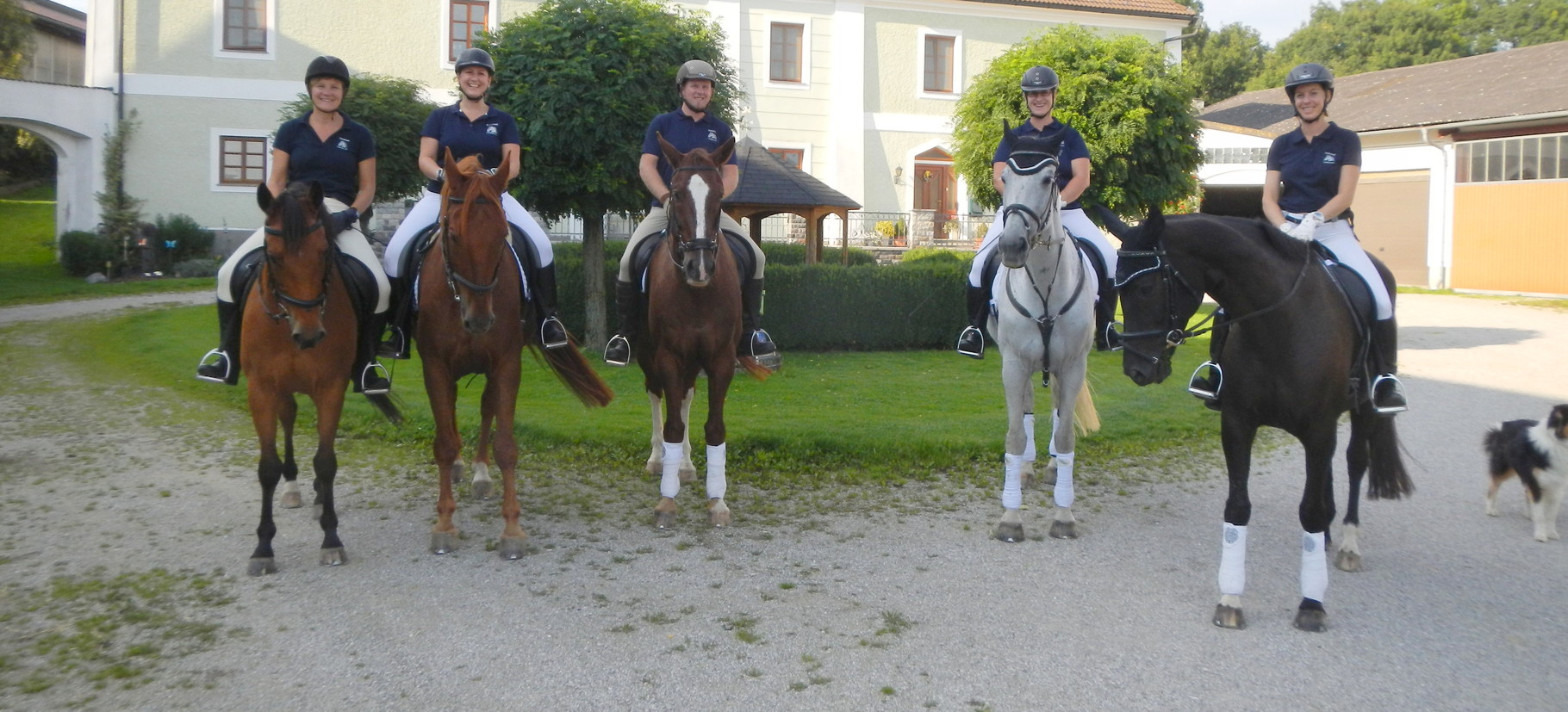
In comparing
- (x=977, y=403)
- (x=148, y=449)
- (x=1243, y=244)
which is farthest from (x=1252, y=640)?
(x=148, y=449)

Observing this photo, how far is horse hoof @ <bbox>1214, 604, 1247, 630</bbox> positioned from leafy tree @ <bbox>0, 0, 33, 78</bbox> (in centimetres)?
3304

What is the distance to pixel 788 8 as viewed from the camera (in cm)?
3534

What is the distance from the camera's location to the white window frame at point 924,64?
36.3 metres

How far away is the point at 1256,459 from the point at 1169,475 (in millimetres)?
1163

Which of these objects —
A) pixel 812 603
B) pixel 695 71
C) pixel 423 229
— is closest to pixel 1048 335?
pixel 812 603

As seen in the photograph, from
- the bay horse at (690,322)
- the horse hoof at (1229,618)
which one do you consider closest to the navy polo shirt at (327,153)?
the bay horse at (690,322)

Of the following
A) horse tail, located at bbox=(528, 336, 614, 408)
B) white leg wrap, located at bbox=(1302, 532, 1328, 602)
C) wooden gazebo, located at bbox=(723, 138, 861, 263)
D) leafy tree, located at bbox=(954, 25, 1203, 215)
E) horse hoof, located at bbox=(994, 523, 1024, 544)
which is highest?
leafy tree, located at bbox=(954, 25, 1203, 215)

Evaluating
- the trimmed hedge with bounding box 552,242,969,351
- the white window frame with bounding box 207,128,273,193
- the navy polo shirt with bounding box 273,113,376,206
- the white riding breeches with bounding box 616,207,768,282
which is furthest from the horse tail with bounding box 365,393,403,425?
the white window frame with bounding box 207,128,273,193

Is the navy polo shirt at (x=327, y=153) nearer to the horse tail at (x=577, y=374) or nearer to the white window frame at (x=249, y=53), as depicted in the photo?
the horse tail at (x=577, y=374)

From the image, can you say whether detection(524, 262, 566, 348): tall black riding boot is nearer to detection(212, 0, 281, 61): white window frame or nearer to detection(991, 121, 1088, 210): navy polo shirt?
detection(991, 121, 1088, 210): navy polo shirt

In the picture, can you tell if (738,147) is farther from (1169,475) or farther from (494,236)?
(494,236)

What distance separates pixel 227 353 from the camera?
636 centimetres

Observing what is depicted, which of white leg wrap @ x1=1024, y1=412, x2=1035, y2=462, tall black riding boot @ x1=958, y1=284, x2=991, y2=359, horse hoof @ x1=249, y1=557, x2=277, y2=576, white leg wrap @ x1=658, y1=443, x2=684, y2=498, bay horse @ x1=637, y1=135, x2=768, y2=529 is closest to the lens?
horse hoof @ x1=249, y1=557, x2=277, y2=576

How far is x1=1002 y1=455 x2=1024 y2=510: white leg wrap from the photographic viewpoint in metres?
6.73
